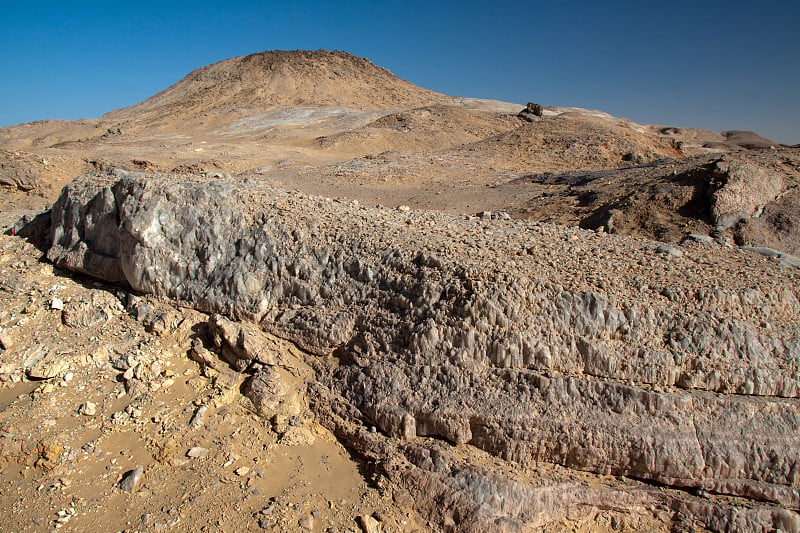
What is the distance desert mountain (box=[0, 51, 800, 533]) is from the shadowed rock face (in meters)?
0.02

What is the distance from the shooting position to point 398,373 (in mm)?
3621

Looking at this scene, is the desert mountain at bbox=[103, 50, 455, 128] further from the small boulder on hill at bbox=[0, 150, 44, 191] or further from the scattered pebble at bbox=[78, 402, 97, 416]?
the scattered pebble at bbox=[78, 402, 97, 416]

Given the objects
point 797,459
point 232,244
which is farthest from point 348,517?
point 797,459

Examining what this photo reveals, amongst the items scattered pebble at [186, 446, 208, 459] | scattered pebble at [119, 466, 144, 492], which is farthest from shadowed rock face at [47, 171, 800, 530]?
scattered pebble at [119, 466, 144, 492]

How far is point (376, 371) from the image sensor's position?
369 centimetres

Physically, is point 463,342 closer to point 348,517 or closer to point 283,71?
point 348,517

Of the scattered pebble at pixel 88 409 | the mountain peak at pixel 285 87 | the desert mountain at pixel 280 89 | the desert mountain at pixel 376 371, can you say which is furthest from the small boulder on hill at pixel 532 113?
the scattered pebble at pixel 88 409

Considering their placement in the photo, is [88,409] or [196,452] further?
[88,409]

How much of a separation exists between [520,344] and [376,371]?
1.14 metres

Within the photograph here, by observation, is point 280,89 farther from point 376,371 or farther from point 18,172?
point 376,371

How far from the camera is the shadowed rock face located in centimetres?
318

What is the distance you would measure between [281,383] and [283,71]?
46.1 metres

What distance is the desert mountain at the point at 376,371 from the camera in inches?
125

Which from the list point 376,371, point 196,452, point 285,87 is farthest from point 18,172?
point 285,87
